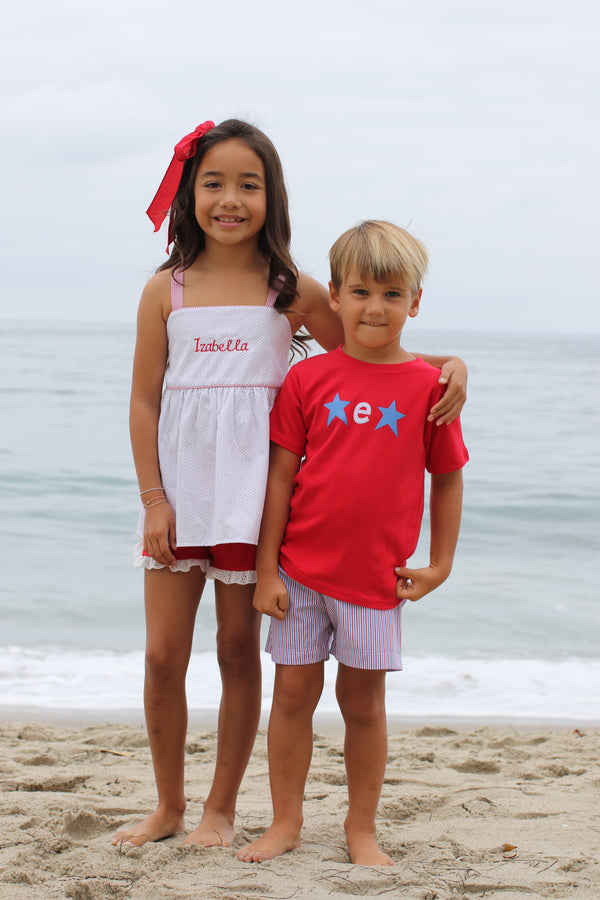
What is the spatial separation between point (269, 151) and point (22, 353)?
26.8 m

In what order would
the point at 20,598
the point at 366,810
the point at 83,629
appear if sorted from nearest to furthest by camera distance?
the point at 366,810 < the point at 83,629 < the point at 20,598

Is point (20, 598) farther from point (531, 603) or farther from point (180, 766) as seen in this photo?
point (180, 766)

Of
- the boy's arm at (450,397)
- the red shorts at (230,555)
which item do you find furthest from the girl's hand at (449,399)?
the red shorts at (230,555)

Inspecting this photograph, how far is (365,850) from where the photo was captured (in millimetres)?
2398

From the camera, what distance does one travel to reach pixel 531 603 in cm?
685

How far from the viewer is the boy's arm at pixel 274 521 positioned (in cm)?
239

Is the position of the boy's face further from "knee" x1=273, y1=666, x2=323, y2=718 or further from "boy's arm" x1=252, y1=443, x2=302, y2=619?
"knee" x1=273, y1=666, x2=323, y2=718

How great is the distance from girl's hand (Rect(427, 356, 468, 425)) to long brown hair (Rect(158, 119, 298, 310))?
1.66ft

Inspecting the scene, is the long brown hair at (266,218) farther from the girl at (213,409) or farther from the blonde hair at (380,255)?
the blonde hair at (380,255)

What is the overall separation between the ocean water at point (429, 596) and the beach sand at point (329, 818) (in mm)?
710

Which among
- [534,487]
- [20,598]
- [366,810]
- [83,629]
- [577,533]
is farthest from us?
[534,487]

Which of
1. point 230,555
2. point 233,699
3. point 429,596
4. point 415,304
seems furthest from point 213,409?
point 429,596

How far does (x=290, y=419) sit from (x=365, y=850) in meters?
1.17

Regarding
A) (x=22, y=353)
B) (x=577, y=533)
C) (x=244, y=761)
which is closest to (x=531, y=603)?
(x=577, y=533)
